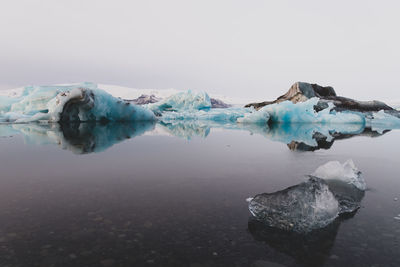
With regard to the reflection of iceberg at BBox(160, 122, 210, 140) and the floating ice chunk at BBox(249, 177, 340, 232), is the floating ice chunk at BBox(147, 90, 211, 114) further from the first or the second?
the floating ice chunk at BBox(249, 177, 340, 232)

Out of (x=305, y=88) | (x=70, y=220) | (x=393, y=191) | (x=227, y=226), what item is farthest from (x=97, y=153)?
(x=305, y=88)

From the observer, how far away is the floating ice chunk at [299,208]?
185 cm

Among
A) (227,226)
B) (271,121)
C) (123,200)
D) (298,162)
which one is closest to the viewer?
(227,226)

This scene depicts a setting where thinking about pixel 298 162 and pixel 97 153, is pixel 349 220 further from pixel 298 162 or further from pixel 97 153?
pixel 97 153

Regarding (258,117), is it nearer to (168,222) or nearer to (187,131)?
(187,131)

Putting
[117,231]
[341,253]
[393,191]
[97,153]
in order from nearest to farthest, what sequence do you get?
[341,253], [117,231], [393,191], [97,153]

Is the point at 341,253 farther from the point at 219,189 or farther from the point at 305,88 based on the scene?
the point at 305,88

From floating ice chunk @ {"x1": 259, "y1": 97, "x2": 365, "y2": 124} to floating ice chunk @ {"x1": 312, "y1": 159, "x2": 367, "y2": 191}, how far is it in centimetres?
1367

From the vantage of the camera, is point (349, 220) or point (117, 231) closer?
point (117, 231)

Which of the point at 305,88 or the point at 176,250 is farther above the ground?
the point at 305,88

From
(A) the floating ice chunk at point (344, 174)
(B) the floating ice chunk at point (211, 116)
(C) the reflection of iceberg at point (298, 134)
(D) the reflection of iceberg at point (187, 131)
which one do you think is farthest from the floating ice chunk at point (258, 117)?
(A) the floating ice chunk at point (344, 174)

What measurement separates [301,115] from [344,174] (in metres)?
15.6

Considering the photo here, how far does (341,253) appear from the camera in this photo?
1483 millimetres

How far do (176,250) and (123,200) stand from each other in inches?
39.8
